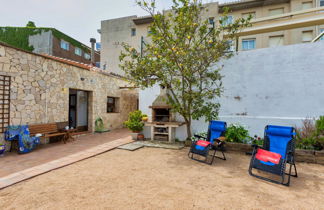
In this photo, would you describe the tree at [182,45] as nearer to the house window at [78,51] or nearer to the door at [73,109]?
the door at [73,109]

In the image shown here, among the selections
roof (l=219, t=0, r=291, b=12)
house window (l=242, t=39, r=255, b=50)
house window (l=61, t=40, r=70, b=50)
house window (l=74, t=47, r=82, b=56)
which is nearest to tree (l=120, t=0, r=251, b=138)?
house window (l=242, t=39, r=255, b=50)

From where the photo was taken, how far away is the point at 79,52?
20.2 metres

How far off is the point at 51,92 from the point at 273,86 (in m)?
8.79

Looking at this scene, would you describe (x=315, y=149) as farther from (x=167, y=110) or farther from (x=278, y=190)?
(x=167, y=110)

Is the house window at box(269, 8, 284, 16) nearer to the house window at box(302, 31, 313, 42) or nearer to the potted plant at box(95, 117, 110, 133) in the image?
the house window at box(302, 31, 313, 42)

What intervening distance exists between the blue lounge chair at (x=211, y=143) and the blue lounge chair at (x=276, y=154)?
39.9 inches

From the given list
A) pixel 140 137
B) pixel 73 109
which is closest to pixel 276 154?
pixel 140 137

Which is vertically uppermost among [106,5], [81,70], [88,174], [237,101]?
[106,5]

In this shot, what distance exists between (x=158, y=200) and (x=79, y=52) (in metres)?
22.3

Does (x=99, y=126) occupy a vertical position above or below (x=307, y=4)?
below

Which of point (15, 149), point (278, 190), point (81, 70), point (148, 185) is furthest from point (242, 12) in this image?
point (15, 149)

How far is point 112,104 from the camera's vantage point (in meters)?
10.8

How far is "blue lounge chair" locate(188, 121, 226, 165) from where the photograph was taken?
174 inches

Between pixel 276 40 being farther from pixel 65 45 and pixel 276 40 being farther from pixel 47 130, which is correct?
pixel 65 45
